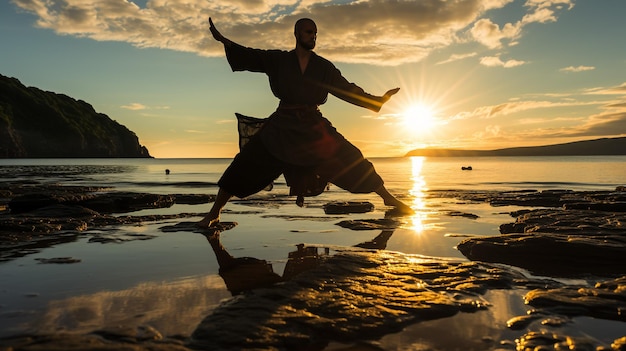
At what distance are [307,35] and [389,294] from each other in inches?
162

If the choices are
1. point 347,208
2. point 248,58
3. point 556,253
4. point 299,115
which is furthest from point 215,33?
point 556,253

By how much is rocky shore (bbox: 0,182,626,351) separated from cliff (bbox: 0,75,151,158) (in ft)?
485

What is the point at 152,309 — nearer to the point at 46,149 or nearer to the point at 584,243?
the point at 584,243

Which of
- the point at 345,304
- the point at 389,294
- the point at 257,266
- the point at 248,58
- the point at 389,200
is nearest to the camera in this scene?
the point at 345,304

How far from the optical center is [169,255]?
14.1ft

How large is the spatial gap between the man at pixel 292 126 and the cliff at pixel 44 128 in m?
145

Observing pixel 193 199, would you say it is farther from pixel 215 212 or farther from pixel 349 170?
pixel 349 170

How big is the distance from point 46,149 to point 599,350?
169443 mm

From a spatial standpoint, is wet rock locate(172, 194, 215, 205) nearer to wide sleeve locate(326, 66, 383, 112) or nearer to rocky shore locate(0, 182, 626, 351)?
rocky shore locate(0, 182, 626, 351)

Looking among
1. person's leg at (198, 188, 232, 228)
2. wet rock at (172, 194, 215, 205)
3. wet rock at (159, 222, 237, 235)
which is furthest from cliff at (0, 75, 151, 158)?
person's leg at (198, 188, 232, 228)

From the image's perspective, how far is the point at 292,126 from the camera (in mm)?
6020

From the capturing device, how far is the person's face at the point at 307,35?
598 cm

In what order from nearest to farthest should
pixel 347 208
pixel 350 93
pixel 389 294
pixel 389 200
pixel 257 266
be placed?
pixel 389 294 → pixel 257 266 → pixel 350 93 → pixel 389 200 → pixel 347 208

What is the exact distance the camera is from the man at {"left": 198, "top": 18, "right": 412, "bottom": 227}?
600cm
